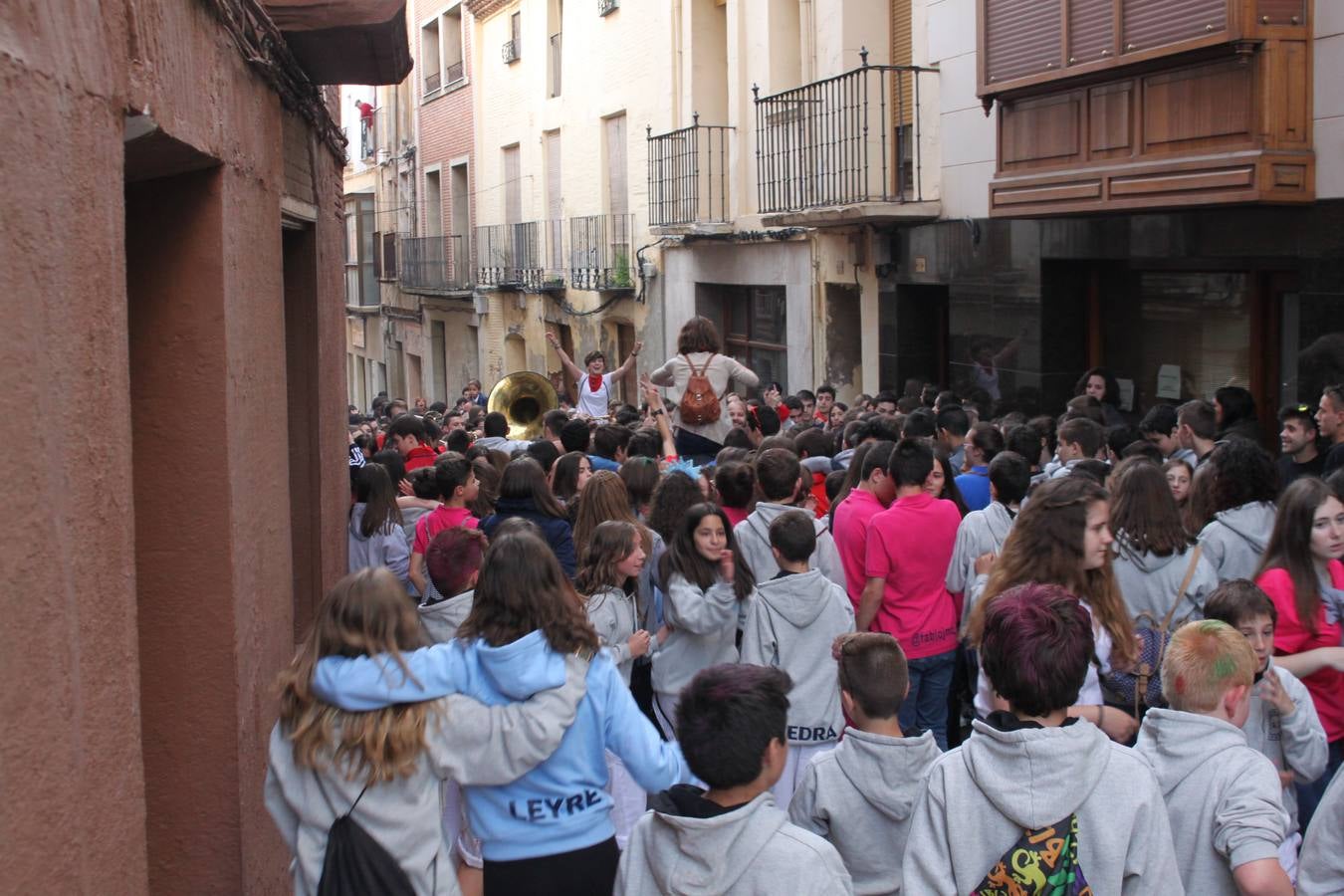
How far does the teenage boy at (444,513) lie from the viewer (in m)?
6.50

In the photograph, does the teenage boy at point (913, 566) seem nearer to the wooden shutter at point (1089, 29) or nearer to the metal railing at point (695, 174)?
the wooden shutter at point (1089, 29)

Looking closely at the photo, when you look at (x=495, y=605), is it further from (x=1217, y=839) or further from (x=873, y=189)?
(x=873, y=189)

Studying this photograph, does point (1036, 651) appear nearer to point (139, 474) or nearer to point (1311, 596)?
point (1311, 596)

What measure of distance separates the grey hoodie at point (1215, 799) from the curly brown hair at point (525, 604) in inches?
52.9

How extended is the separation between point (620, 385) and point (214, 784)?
1767 centimetres

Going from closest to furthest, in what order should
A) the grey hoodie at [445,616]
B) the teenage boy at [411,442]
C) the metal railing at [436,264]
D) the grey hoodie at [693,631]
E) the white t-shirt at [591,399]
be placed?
the grey hoodie at [445,616] → the grey hoodie at [693,631] → the teenage boy at [411,442] → the white t-shirt at [591,399] → the metal railing at [436,264]

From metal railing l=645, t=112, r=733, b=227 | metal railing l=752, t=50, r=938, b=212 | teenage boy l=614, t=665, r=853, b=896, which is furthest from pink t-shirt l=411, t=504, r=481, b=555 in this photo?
metal railing l=645, t=112, r=733, b=227

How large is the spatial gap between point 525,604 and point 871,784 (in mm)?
983

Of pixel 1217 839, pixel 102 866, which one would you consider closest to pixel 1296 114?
pixel 1217 839

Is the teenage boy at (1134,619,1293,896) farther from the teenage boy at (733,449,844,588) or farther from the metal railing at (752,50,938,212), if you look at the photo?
the metal railing at (752,50,938,212)

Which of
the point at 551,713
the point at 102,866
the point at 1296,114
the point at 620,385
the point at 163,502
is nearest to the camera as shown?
the point at 102,866

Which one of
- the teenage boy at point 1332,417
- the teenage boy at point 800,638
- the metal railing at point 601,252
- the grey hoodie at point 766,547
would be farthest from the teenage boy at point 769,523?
the metal railing at point 601,252

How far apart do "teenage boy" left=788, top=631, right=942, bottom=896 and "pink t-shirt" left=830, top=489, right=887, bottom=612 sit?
2110 millimetres

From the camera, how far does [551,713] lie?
11.3 feet
